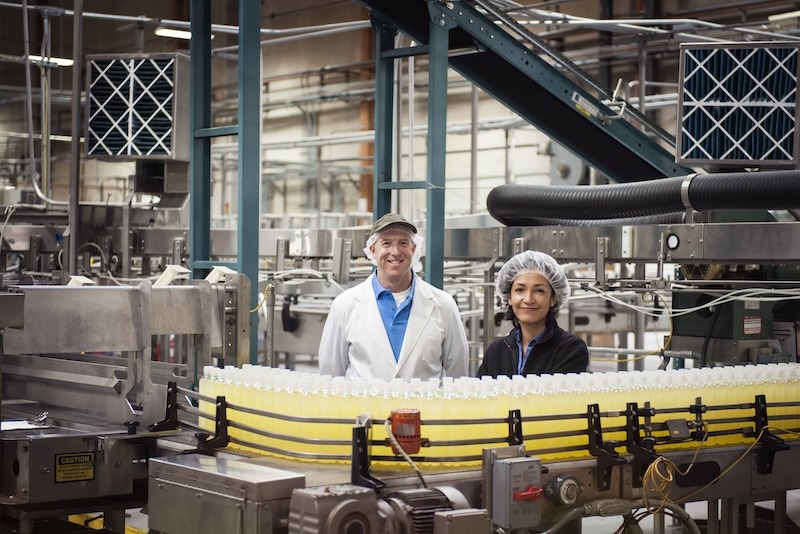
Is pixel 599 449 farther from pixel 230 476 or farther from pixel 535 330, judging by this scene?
pixel 230 476

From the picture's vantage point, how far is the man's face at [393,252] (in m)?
3.05

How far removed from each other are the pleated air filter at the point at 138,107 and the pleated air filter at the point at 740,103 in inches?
94.9

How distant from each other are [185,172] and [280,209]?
9210 mm

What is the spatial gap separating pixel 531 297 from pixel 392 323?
1.85ft

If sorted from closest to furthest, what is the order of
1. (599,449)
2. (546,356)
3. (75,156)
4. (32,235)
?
(599,449)
(546,356)
(75,156)
(32,235)

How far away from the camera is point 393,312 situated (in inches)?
122

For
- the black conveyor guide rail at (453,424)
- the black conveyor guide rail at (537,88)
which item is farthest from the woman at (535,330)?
the black conveyor guide rail at (537,88)

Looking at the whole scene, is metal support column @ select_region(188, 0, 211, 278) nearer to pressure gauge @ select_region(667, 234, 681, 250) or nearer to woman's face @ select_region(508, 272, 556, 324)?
woman's face @ select_region(508, 272, 556, 324)

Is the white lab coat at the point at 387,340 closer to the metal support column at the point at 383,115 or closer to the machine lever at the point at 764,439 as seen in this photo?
the machine lever at the point at 764,439

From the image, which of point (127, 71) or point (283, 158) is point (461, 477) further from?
point (283, 158)

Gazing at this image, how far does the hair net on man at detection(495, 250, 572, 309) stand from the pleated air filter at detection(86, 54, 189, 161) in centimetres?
264

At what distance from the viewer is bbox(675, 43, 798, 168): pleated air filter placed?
12.8 feet

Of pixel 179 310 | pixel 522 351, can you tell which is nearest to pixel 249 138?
pixel 179 310

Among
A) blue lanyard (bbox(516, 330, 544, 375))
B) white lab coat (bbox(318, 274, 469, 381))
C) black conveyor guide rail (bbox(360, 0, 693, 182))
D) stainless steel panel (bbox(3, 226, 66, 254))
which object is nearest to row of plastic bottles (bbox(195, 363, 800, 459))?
blue lanyard (bbox(516, 330, 544, 375))
